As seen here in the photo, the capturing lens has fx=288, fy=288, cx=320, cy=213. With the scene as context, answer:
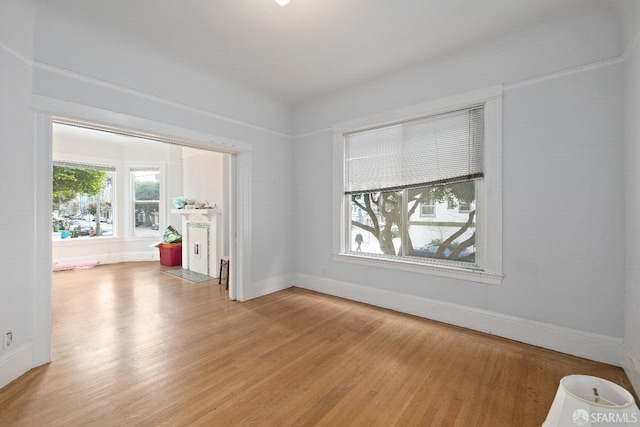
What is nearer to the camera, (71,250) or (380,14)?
(380,14)

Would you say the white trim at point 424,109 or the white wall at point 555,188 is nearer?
the white wall at point 555,188

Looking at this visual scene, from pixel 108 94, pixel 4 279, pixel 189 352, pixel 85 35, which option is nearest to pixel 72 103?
pixel 108 94

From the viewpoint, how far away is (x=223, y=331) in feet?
10.0

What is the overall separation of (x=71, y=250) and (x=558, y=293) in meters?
8.58

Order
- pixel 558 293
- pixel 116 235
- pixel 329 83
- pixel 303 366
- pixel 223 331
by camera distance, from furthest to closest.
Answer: pixel 116 235, pixel 329 83, pixel 223 331, pixel 558 293, pixel 303 366

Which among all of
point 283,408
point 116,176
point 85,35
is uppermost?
point 85,35

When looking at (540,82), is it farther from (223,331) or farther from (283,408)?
(223,331)

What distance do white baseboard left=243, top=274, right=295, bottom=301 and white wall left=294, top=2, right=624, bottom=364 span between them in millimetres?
2156

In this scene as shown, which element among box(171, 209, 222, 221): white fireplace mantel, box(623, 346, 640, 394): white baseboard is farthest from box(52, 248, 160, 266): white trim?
box(623, 346, 640, 394): white baseboard

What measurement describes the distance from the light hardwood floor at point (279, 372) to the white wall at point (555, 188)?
0.90 feet

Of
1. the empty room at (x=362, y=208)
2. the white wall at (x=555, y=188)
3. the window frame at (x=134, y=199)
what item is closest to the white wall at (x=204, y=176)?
the window frame at (x=134, y=199)

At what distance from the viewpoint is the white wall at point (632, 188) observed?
2051 millimetres

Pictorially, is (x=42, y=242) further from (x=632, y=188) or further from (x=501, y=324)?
(x=632, y=188)

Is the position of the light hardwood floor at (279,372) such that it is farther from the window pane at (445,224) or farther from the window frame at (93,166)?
the window frame at (93,166)
